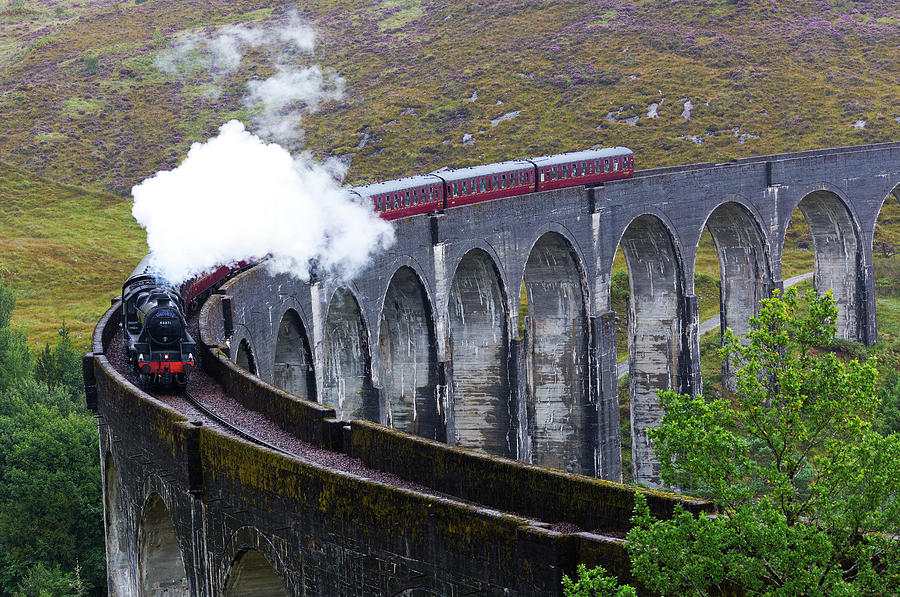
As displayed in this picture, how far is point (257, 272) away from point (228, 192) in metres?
3.48

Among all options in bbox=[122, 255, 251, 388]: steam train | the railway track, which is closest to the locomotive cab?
bbox=[122, 255, 251, 388]: steam train

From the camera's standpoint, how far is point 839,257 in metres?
67.0

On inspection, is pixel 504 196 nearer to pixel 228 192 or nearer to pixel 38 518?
pixel 228 192

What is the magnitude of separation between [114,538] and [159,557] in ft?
15.7

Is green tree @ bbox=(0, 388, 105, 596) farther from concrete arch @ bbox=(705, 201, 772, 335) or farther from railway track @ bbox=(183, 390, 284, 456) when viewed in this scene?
concrete arch @ bbox=(705, 201, 772, 335)

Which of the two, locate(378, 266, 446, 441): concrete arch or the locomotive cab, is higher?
the locomotive cab

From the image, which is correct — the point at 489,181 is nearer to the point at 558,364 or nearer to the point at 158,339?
the point at 558,364

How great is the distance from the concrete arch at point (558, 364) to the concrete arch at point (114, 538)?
26071 mm

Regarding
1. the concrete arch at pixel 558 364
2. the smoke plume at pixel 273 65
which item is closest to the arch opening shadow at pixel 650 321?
the concrete arch at pixel 558 364

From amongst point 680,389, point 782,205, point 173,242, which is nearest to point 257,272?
point 173,242

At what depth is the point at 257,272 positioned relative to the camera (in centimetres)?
3469

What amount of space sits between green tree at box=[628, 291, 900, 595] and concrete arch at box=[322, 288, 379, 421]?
26.8 meters

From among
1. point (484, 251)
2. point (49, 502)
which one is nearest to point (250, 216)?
point (484, 251)

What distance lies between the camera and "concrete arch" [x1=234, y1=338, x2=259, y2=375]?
110 ft
